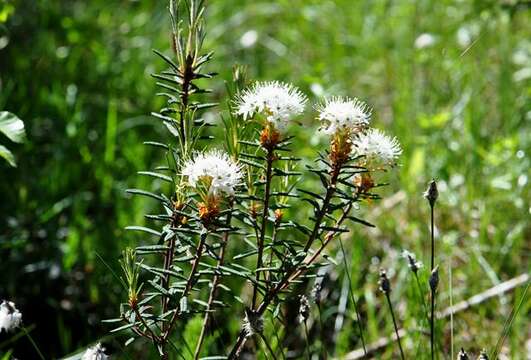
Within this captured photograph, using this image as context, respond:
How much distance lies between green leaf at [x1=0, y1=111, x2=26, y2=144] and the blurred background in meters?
0.52

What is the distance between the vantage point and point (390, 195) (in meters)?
3.31

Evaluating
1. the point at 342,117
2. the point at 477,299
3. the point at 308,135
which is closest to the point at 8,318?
the point at 342,117

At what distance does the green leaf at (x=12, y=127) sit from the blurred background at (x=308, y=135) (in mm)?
518

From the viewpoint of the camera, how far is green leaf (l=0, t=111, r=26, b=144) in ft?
5.81

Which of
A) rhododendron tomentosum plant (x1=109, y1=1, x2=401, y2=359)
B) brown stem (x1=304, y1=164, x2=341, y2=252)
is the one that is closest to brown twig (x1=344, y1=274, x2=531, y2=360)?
rhododendron tomentosum plant (x1=109, y1=1, x2=401, y2=359)

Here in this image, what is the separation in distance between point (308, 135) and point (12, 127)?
1.79m

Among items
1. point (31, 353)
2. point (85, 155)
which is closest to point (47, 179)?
point (85, 155)

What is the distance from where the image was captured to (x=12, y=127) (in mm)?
1786

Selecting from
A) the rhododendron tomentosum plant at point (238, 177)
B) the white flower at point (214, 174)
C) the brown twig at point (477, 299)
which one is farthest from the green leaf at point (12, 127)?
the brown twig at point (477, 299)

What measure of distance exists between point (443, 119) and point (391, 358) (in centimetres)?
→ 103

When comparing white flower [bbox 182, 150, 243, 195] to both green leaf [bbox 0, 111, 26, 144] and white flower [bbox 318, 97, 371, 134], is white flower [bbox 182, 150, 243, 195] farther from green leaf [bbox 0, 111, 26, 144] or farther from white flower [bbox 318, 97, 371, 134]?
green leaf [bbox 0, 111, 26, 144]

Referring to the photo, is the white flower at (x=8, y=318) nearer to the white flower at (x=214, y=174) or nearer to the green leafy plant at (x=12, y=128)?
the green leafy plant at (x=12, y=128)

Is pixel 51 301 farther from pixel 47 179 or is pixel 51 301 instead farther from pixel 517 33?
pixel 517 33

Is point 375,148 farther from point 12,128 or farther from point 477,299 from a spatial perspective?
point 477,299
